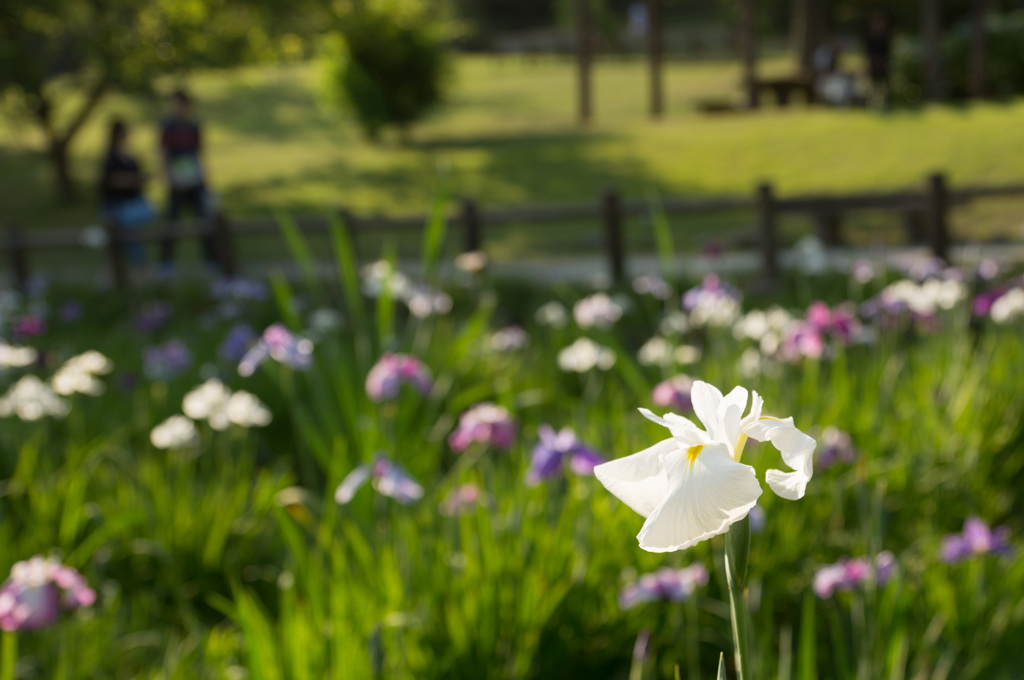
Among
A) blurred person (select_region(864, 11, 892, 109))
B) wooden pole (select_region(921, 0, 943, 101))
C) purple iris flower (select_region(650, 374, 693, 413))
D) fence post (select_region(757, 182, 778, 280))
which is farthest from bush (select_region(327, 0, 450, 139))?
purple iris flower (select_region(650, 374, 693, 413))

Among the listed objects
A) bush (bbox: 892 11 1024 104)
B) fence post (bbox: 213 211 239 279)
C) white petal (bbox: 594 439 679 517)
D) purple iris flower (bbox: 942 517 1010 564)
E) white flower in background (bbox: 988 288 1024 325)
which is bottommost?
fence post (bbox: 213 211 239 279)

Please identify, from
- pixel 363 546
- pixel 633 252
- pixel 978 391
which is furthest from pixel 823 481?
pixel 633 252

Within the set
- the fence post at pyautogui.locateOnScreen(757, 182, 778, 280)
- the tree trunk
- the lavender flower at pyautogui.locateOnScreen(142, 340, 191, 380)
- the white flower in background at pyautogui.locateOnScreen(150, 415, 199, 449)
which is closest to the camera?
the white flower in background at pyautogui.locateOnScreen(150, 415, 199, 449)

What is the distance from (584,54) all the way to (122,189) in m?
10.6

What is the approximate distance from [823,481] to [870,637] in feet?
3.62

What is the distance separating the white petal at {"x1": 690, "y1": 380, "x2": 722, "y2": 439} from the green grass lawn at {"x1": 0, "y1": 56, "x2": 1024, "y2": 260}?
910 cm

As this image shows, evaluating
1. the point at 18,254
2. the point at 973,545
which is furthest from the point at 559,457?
the point at 18,254

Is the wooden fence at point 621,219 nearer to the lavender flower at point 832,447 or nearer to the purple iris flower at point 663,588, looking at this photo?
the lavender flower at point 832,447

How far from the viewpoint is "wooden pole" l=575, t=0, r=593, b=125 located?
17094mm

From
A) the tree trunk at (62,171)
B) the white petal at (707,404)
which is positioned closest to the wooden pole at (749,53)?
the tree trunk at (62,171)

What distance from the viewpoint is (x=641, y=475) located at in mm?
755

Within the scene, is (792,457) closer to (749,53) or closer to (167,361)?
(167,361)

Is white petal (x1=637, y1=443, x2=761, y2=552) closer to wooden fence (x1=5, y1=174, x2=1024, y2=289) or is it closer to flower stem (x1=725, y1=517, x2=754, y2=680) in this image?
flower stem (x1=725, y1=517, x2=754, y2=680)

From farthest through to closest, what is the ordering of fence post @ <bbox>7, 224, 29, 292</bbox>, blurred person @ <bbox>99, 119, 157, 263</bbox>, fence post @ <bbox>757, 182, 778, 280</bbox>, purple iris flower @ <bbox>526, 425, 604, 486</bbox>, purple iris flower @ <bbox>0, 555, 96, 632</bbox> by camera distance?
fence post @ <bbox>7, 224, 29, 292</bbox>
blurred person @ <bbox>99, 119, 157, 263</bbox>
fence post @ <bbox>757, 182, 778, 280</bbox>
purple iris flower @ <bbox>526, 425, 604, 486</bbox>
purple iris flower @ <bbox>0, 555, 96, 632</bbox>
